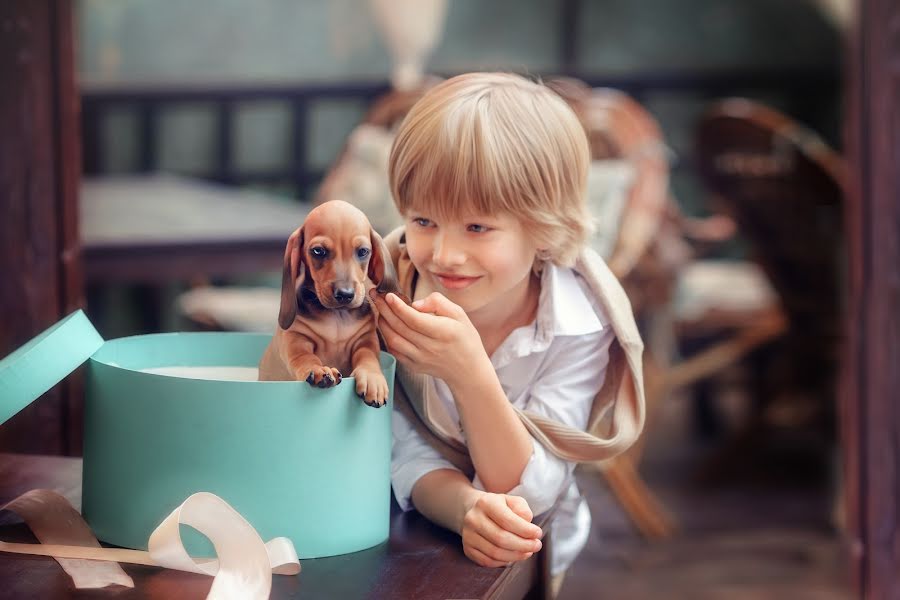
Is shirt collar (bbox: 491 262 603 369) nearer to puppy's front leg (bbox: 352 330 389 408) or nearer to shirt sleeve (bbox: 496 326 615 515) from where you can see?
shirt sleeve (bbox: 496 326 615 515)

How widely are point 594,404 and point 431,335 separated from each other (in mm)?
246

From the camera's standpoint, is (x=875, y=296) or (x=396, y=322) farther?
(x=875, y=296)

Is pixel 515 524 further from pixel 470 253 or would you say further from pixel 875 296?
pixel 875 296

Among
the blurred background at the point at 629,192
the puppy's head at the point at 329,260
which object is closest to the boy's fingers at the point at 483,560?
the puppy's head at the point at 329,260

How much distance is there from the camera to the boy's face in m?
0.91

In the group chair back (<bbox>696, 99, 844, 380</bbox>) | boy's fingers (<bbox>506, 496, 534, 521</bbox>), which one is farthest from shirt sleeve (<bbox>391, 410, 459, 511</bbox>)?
chair back (<bbox>696, 99, 844, 380</bbox>)

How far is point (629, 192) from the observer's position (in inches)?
104

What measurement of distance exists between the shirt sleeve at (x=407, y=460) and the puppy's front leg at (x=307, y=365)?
17 centimetres

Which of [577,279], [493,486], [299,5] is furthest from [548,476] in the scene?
[299,5]

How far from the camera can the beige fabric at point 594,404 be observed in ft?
3.18

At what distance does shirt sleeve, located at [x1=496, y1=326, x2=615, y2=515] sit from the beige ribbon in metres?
0.24

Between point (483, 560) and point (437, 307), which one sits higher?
point (437, 307)

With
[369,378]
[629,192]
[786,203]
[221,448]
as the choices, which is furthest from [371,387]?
[786,203]

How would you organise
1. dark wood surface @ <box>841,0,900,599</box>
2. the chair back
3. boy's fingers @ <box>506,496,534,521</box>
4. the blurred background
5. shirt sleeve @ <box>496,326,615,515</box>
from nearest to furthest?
boy's fingers @ <box>506,496,534,521</box> → shirt sleeve @ <box>496,326,615,515</box> → dark wood surface @ <box>841,0,900,599</box> → the blurred background → the chair back
